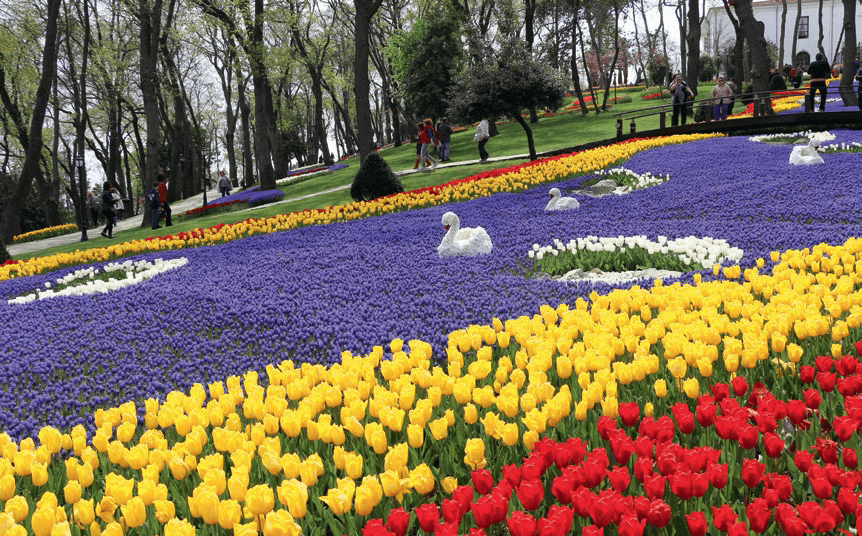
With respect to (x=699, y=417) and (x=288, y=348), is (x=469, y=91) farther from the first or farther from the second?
(x=699, y=417)

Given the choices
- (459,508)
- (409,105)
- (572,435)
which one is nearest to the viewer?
(459,508)

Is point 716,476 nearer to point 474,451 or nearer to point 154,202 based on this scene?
point 474,451

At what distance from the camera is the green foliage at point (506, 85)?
24562 millimetres

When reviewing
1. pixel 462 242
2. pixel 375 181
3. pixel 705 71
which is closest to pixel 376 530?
pixel 462 242

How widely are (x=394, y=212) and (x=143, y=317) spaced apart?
9.32m

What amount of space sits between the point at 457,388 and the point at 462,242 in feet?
20.7

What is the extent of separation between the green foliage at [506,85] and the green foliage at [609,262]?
56.1 feet

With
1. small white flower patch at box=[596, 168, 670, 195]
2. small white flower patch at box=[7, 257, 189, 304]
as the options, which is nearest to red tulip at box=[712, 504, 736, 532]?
small white flower patch at box=[7, 257, 189, 304]

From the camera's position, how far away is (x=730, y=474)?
2754 mm

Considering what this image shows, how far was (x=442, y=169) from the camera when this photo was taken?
29.1 metres

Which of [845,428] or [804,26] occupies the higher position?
[804,26]

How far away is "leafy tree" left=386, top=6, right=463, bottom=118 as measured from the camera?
137 ft

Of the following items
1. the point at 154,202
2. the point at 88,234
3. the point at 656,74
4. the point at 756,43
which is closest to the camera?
the point at 154,202

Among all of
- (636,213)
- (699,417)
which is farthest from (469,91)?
(699,417)
